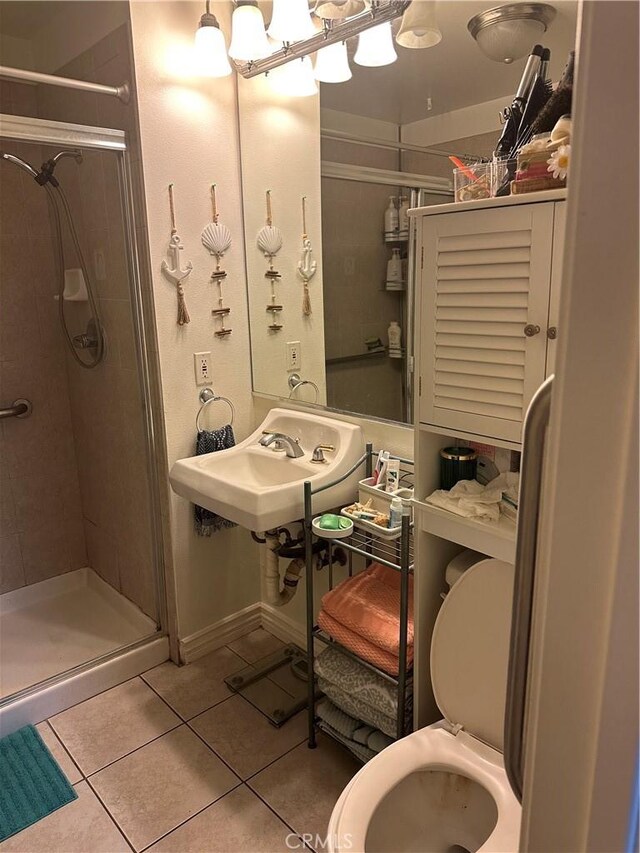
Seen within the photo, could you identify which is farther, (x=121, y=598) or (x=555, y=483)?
(x=121, y=598)

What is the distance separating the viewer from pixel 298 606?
8.07 feet

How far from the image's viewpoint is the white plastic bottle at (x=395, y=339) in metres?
1.91

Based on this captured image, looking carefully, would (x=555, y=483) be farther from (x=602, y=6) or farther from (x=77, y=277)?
(x=77, y=277)

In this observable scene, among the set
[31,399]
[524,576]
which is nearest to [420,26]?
[524,576]

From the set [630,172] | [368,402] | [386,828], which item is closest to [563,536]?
[630,172]

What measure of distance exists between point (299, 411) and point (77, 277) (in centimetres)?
110

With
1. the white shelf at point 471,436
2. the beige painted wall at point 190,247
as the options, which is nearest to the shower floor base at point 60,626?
the beige painted wall at point 190,247

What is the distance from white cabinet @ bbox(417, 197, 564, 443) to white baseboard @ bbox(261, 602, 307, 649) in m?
1.35

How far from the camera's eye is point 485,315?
131cm

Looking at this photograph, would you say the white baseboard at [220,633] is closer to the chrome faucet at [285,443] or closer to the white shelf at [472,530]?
the chrome faucet at [285,443]

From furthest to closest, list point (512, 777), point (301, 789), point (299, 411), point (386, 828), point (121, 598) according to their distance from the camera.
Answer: point (121, 598) → point (299, 411) → point (301, 789) → point (386, 828) → point (512, 777)

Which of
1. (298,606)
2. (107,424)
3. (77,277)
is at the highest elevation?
(77,277)

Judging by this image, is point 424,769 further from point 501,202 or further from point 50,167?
point 50,167

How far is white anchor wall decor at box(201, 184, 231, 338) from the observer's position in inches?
85.7
